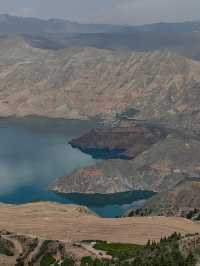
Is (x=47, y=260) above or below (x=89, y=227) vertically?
above

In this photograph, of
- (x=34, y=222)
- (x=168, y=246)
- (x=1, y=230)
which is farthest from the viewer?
(x=34, y=222)

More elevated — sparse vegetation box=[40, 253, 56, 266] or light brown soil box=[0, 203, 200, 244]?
sparse vegetation box=[40, 253, 56, 266]

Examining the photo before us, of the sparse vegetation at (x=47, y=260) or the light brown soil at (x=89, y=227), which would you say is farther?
the light brown soil at (x=89, y=227)

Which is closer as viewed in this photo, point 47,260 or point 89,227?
point 47,260

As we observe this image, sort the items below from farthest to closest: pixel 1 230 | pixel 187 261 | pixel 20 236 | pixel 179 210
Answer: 1. pixel 179 210
2. pixel 1 230
3. pixel 20 236
4. pixel 187 261

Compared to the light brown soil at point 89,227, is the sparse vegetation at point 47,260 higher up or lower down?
higher up

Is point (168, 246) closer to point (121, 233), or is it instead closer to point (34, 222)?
point (121, 233)

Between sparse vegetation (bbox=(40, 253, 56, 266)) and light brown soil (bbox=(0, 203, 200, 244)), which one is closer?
sparse vegetation (bbox=(40, 253, 56, 266))

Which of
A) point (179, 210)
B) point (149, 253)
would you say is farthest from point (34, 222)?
point (179, 210)
